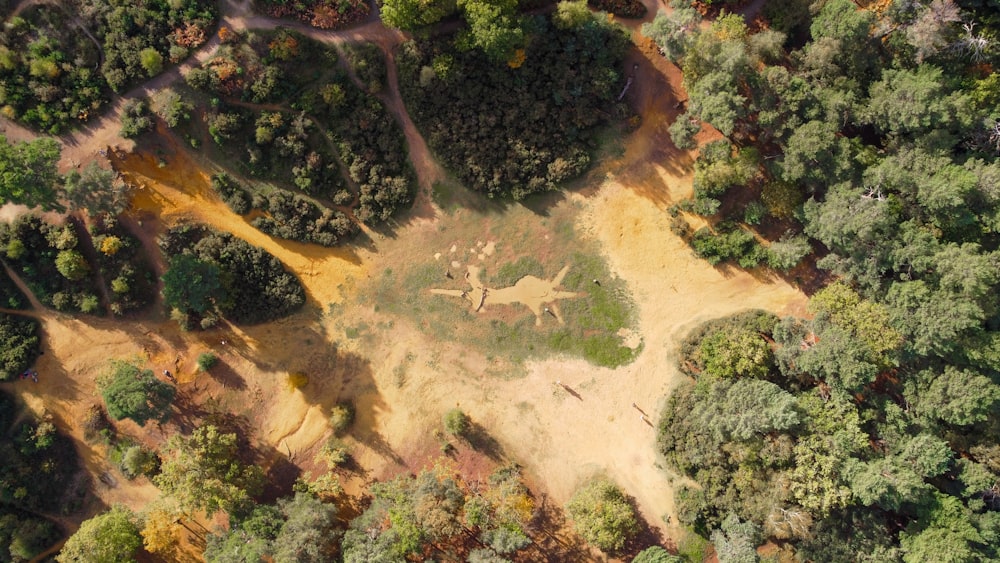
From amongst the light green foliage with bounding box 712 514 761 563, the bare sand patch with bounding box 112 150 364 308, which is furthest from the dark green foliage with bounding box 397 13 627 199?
the light green foliage with bounding box 712 514 761 563

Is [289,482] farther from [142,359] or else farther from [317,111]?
[317,111]

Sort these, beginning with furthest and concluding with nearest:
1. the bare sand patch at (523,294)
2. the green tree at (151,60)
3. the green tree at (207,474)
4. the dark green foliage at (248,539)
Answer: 1. the bare sand patch at (523,294)
2. the green tree at (151,60)
3. the green tree at (207,474)
4. the dark green foliage at (248,539)

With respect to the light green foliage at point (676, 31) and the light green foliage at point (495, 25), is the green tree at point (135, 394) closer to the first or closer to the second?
the light green foliage at point (495, 25)

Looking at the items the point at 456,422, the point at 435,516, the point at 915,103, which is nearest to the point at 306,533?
the point at 435,516

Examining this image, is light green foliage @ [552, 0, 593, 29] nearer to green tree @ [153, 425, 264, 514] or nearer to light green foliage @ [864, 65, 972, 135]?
light green foliage @ [864, 65, 972, 135]

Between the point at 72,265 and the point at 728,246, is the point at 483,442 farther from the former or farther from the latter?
the point at 72,265

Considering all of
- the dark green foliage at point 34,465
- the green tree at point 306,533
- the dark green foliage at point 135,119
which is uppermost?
the dark green foliage at point 135,119

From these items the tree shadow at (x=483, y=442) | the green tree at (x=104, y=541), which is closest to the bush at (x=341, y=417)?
the tree shadow at (x=483, y=442)
